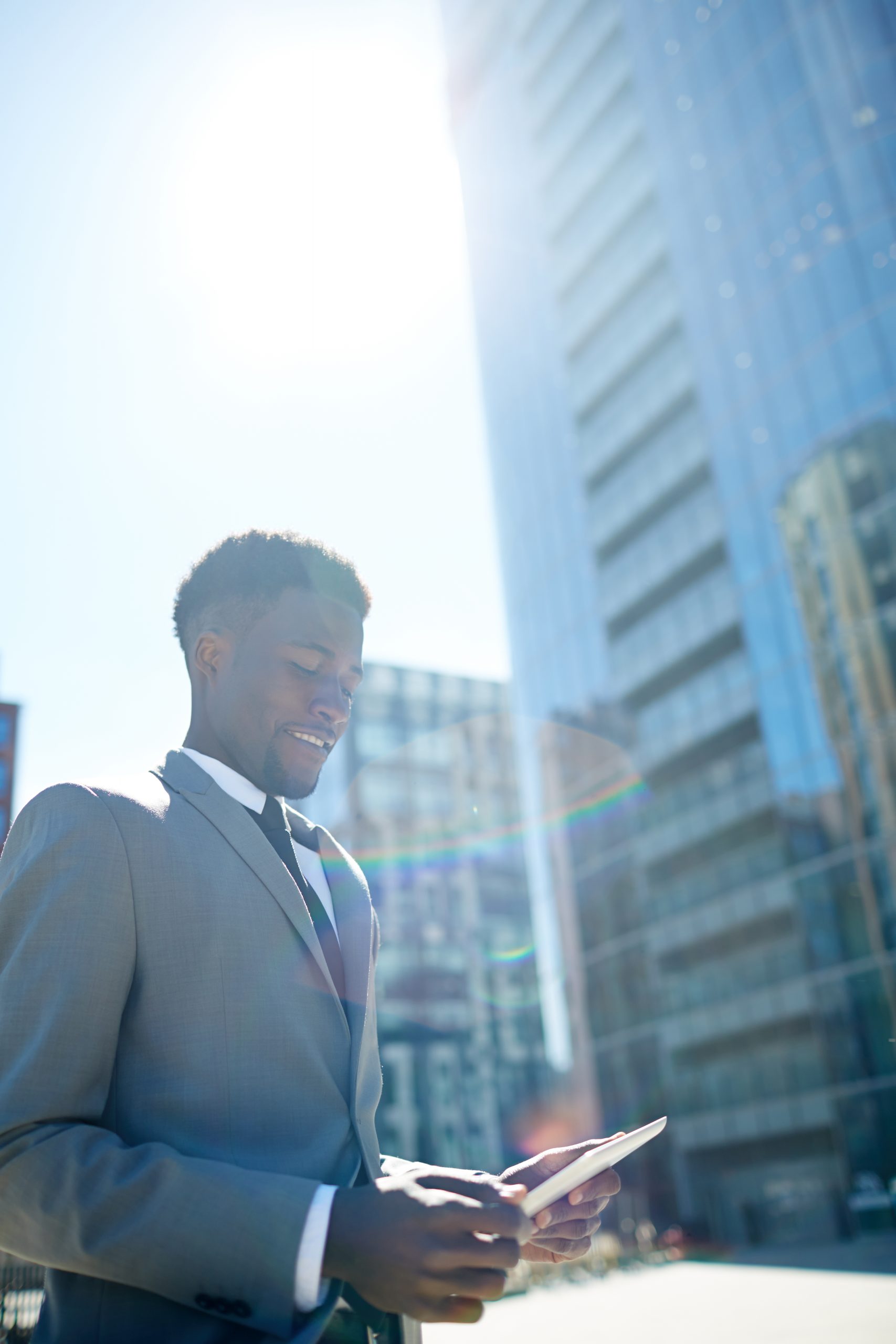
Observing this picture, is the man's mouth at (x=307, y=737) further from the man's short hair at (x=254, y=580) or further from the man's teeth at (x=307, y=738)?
the man's short hair at (x=254, y=580)

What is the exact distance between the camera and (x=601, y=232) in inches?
1828

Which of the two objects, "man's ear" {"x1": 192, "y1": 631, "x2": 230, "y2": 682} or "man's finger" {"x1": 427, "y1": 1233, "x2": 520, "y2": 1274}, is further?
"man's ear" {"x1": 192, "y1": 631, "x2": 230, "y2": 682}

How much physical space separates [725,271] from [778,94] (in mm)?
5623

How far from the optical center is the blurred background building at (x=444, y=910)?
226 ft

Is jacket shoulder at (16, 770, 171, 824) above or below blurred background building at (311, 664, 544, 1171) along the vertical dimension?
below

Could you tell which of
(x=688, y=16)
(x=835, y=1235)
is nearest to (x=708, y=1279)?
(x=835, y=1235)

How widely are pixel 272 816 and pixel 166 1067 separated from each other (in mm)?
625

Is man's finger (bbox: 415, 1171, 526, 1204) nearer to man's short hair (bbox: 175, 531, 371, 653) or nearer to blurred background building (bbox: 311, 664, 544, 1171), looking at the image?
man's short hair (bbox: 175, 531, 371, 653)

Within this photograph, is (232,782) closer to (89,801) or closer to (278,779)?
(278,779)

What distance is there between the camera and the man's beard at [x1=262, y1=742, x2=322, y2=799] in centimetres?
227

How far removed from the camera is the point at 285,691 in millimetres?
2301

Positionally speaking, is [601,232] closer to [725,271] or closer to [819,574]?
[725,271]

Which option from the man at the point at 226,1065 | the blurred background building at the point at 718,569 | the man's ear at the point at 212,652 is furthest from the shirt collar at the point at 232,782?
the blurred background building at the point at 718,569

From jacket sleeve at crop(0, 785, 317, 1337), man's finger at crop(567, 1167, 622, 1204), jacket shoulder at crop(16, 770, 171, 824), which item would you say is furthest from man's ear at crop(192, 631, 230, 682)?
man's finger at crop(567, 1167, 622, 1204)
